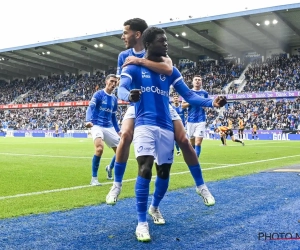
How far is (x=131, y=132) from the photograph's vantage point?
15.4ft

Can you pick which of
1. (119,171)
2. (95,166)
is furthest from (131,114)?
(95,166)

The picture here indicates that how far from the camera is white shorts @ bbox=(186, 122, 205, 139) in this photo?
36.1 ft

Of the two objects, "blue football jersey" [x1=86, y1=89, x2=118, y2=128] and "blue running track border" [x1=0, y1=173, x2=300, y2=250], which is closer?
"blue running track border" [x1=0, y1=173, x2=300, y2=250]

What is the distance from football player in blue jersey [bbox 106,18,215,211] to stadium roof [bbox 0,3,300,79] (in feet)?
101

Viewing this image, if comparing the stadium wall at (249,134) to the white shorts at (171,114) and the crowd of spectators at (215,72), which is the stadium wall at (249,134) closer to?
the crowd of spectators at (215,72)

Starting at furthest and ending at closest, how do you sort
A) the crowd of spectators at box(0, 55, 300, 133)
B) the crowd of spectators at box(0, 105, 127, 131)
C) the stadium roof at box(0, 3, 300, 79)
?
the crowd of spectators at box(0, 105, 127, 131)
the crowd of spectators at box(0, 55, 300, 133)
the stadium roof at box(0, 3, 300, 79)

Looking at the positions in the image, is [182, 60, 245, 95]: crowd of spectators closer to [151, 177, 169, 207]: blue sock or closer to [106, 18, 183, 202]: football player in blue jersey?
[106, 18, 183, 202]: football player in blue jersey

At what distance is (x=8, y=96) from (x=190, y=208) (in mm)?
A: 65235

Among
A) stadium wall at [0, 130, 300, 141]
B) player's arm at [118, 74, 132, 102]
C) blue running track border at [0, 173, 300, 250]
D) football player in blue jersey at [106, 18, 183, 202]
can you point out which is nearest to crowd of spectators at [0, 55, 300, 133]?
stadium wall at [0, 130, 300, 141]

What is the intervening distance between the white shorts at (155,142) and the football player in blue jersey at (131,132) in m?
0.25

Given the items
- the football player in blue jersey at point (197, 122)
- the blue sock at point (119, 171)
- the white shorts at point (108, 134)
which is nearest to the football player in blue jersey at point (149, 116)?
the blue sock at point (119, 171)

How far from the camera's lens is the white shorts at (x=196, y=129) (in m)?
11.0

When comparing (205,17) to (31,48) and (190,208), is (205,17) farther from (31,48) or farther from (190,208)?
(190,208)

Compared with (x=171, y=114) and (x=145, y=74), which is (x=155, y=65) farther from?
(x=171, y=114)
